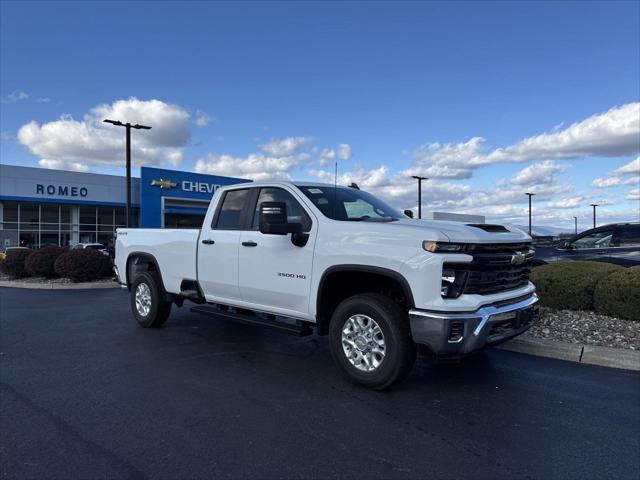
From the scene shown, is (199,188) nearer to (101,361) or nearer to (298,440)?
(101,361)

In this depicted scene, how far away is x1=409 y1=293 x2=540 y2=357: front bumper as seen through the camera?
4.18 meters

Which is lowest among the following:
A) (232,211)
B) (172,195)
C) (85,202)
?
(232,211)

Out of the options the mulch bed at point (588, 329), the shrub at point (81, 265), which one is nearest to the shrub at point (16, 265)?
the shrub at point (81, 265)

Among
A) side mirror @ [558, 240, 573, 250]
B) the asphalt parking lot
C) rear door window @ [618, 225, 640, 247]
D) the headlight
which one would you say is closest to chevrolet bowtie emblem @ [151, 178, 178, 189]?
side mirror @ [558, 240, 573, 250]

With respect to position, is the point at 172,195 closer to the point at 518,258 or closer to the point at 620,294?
the point at 620,294

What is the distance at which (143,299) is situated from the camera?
7.75 metres

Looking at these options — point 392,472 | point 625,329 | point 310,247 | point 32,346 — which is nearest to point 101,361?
point 32,346

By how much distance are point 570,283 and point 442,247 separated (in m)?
4.47

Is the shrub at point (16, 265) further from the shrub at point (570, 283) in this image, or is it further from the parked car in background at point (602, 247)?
the shrub at point (570, 283)

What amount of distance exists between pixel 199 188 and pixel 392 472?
40.0m

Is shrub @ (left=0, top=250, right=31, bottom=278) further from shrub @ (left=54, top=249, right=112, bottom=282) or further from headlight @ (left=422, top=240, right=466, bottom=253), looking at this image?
headlight @ (left=422, top=240, right=466, bottom=253)

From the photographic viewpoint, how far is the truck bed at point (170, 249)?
22.0 feet

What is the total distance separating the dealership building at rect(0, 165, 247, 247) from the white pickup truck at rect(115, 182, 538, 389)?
3190 centimetres

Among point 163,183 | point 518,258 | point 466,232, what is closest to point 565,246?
point 518,258
